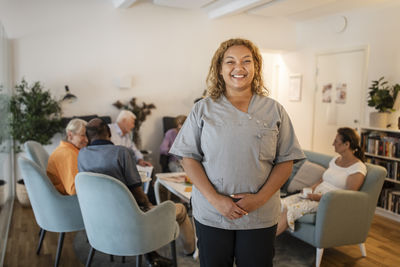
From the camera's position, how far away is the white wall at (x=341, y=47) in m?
4.76

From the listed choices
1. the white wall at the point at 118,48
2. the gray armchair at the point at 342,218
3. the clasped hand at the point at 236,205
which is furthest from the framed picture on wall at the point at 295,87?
the clasped hand at the point at 236,205

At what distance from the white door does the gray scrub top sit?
412cm

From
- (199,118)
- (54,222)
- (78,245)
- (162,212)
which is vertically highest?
(199,118)

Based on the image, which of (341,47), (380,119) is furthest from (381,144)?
(341,47)

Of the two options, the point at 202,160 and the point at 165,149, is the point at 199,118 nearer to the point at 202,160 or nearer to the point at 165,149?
the point at 202,160

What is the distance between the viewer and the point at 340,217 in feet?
9.49

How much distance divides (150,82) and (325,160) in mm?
2936

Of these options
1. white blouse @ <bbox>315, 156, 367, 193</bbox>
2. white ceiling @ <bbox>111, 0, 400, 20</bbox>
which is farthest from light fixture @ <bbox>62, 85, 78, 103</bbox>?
white blouse @ <bbox>315, 156, 367, 193</bbox>

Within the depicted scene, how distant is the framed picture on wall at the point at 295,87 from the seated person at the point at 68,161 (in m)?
4.45

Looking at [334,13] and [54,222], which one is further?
[334,13]

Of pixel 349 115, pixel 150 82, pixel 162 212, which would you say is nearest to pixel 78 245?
pixel 162 212

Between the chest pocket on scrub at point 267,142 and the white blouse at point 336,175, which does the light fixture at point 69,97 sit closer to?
the white blouse at point 336,175

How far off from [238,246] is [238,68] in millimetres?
776

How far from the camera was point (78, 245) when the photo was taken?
3.33 metres
